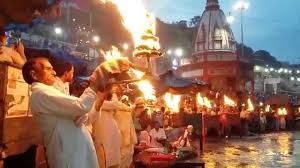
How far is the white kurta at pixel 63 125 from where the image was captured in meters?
3.38

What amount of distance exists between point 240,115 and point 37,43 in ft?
60.7

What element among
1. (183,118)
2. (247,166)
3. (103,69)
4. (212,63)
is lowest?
(247,166)

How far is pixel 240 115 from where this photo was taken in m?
28.0

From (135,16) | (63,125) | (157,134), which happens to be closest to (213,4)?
(157,134)

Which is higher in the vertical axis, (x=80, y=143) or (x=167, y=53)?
(x=167, y=53)

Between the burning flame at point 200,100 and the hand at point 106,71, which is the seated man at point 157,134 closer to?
the hand at point 106,71

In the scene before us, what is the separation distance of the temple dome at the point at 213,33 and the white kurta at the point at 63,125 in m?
36.4

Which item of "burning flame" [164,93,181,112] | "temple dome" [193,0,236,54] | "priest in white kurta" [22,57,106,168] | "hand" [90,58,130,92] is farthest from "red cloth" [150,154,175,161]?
"temple dome" [193,0,236,54]

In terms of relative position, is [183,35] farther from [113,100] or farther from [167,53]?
[113,100]

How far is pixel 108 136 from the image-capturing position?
5691 millimetres

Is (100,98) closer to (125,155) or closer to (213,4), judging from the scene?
(125,155)

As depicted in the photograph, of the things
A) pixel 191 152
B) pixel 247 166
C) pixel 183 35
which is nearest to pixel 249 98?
pixel 183 35

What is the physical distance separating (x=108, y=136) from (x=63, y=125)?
7.48ft

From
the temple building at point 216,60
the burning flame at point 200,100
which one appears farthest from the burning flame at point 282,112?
the burning flame at point 200,100
